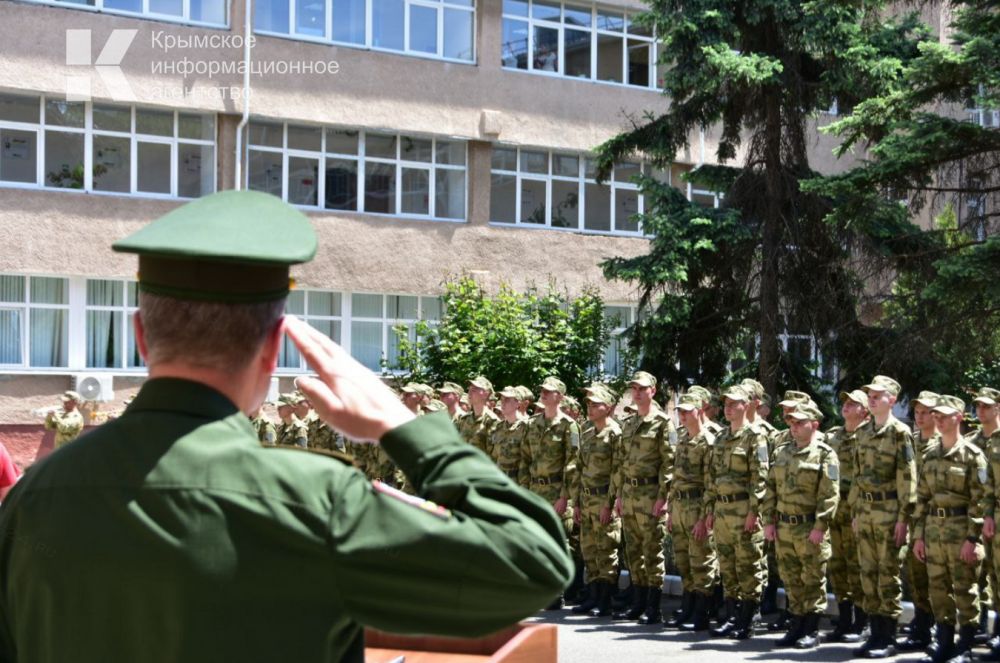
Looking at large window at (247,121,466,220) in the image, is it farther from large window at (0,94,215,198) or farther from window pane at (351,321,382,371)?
window pane at (351,321,382,371)

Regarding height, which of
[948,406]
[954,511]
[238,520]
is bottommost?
Result: [954,511]

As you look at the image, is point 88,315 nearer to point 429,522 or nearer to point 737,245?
point 737,245

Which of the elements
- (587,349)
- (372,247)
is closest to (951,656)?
(587,349)

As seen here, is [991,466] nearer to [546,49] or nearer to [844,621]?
[844,621]

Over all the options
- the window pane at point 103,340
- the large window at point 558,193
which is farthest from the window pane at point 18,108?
the large window at point 558,193

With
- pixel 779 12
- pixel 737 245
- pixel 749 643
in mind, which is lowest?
pixel 749 643

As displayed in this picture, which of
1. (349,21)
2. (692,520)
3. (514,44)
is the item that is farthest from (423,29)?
(692,520)

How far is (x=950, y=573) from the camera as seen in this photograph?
10.9 meters

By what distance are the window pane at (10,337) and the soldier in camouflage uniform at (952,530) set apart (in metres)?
17.7

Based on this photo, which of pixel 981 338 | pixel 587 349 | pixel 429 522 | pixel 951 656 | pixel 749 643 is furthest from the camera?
pixel 587 349

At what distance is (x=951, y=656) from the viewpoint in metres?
10.8

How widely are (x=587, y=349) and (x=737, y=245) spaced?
4659 mm

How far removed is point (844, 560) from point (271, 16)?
1744cm

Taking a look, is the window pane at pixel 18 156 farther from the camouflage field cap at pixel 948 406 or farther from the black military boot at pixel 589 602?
the camouflage field cap at pixel 948 406
